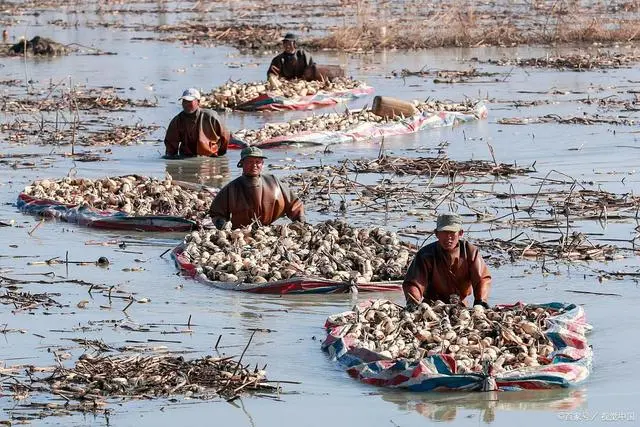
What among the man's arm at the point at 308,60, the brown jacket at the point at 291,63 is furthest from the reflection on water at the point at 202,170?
the man's arm at the point at 308,60

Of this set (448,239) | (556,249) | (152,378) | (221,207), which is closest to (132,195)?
(221,207)

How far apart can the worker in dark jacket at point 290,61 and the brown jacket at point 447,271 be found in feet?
45.1

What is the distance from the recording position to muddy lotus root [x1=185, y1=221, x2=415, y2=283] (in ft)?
37.1

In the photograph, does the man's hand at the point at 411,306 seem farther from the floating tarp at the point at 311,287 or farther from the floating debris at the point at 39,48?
the floating debris at the point at 39,48

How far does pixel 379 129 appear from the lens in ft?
64.9

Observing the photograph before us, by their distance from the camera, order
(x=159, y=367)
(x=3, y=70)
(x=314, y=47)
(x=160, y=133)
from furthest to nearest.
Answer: (x=314, y=47) < (x=3, y=70) < (x=160, y=133) < (x=159, y=367)

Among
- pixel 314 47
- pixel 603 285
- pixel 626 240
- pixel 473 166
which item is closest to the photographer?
pixel 603 285

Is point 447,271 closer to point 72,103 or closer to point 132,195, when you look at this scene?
point 132,195

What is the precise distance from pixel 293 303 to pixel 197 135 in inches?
262

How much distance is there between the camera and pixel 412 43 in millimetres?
32969

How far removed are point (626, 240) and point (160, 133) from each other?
9.24 meters

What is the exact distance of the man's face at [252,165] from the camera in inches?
483

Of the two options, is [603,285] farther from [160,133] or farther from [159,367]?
[160,133]

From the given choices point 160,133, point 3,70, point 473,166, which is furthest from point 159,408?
point 3,70
